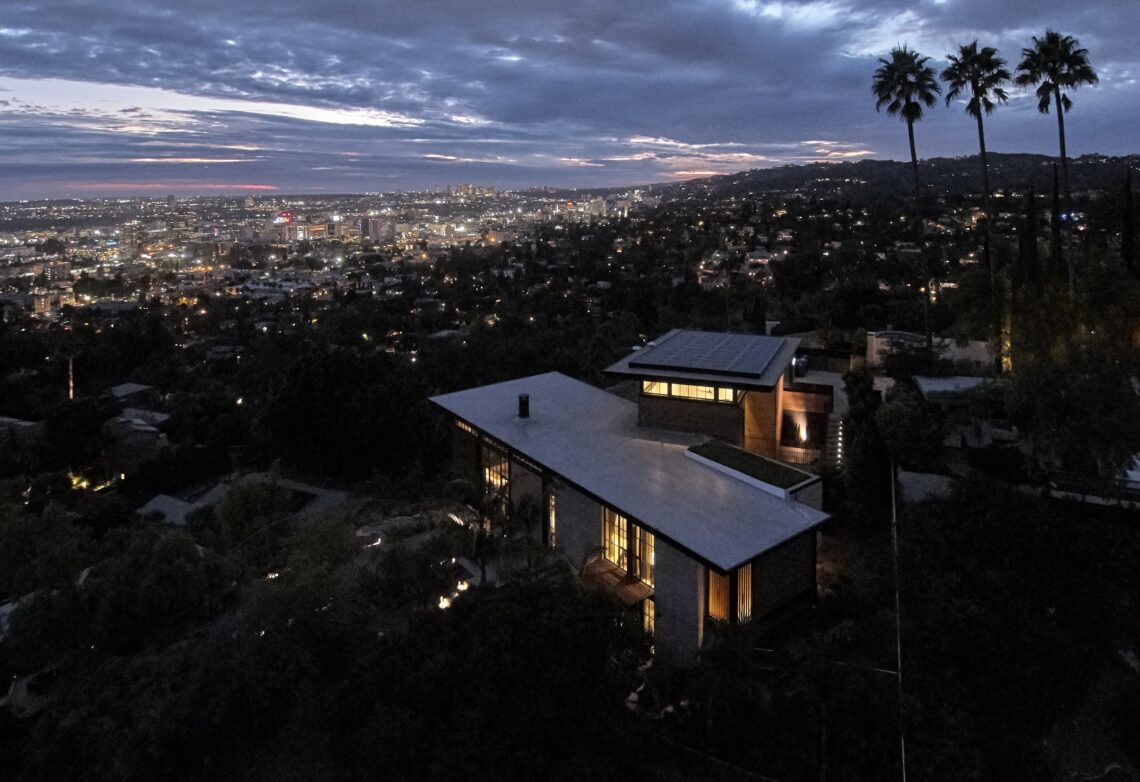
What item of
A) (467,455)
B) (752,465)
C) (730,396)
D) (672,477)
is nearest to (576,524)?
(672,477)

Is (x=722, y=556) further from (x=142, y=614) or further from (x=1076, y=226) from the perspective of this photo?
(x=1076, y=226)

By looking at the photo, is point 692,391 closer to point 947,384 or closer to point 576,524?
point 576,524

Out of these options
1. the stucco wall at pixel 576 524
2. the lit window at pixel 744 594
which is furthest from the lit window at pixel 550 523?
the lit window at pixel 744 594

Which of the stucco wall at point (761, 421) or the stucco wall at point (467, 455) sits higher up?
the stucco wall at point (761, 421)

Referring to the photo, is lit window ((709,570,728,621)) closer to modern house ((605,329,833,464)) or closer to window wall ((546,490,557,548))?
window wall ((546,490,557,548))

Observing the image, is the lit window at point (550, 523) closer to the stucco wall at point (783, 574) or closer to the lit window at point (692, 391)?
the lit window at point (692, 391)

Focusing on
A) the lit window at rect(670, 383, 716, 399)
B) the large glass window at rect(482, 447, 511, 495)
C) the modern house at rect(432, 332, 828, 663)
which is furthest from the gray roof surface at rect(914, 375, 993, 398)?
the large glass window at rect(482, 447, 511, 495)
